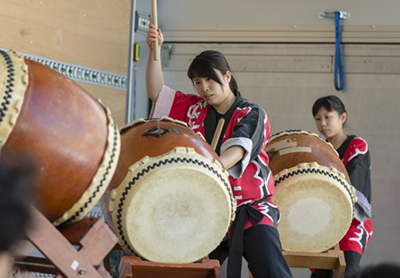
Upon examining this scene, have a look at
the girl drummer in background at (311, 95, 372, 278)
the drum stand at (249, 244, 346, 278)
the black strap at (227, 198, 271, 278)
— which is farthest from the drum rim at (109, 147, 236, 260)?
the girl drummer in background at (311, 95, 372, 278)

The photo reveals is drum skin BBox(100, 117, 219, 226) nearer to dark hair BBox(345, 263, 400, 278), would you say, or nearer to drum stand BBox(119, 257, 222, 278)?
drum stand BBox(119, 257, 222, 278)

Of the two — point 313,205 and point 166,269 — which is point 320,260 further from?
point 166,269

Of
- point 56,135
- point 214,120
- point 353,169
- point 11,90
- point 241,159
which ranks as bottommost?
point 353,169

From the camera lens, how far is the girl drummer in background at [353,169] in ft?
8.11

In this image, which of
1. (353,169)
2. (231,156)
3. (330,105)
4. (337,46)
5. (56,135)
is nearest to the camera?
(56,135)

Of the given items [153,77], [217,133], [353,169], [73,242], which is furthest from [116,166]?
[353,169]

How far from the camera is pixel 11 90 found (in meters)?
0.99

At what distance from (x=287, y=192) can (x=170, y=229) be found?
840mm

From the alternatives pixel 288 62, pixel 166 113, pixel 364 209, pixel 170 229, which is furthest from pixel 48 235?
pixel 288 62

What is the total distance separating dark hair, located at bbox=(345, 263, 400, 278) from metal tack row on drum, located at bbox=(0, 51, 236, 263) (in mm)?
698

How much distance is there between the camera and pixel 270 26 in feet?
13.1

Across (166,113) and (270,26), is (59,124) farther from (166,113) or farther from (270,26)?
(270,26)

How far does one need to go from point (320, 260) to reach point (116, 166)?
1.29 metres

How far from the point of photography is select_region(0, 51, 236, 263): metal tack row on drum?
1020 millimetres
